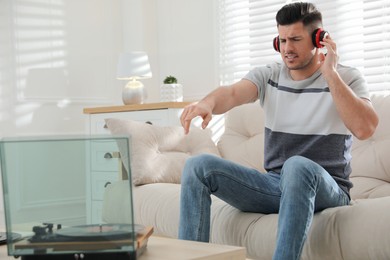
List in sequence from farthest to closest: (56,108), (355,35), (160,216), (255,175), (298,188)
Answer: (56,108)
(355,35)
(160,216)
(255,175)
(298,188)

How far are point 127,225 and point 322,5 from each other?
9.54 ft

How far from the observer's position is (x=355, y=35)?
3785mm

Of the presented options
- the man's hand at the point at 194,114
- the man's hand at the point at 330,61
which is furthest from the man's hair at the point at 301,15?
the man's hand at the point at 194,114

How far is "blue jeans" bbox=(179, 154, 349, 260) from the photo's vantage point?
1.90 meters

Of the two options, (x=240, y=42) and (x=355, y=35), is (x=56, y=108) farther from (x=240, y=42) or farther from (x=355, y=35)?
(x=355, y=35)

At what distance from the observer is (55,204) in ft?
4.25

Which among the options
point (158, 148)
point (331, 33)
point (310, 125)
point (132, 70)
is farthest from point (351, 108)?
point (132, 70)

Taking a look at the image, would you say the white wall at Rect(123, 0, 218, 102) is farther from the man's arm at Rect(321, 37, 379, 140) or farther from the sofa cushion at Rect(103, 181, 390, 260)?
the man's arm at Rect(321, 37, 379, 140)

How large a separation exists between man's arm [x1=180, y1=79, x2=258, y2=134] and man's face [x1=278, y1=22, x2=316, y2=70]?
0.56 ft

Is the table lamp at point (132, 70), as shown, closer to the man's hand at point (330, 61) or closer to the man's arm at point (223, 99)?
the man's arm at point (223, 99)

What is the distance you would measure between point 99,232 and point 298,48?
1.27 m

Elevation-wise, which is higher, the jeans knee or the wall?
the wall

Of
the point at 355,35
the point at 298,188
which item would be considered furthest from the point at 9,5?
the point at 298,188

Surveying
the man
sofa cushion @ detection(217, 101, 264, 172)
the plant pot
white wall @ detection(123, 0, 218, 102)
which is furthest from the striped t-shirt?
white wall @ detection(123, 0, 218, 102)
